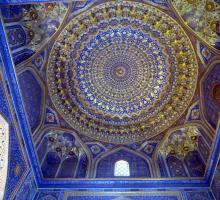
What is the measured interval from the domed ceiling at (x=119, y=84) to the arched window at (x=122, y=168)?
25 centimetres

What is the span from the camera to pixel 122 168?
444 inches

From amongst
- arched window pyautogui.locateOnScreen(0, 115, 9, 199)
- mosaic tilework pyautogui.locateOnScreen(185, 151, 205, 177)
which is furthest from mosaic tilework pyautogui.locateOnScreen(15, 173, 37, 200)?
mosaic tilework pyautogui.locateOnScreen(185, 151, 205, 177)

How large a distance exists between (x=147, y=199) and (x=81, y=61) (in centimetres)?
702

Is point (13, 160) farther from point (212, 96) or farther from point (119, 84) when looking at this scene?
point (212, 96)

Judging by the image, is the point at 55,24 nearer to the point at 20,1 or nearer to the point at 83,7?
the point at 83,7

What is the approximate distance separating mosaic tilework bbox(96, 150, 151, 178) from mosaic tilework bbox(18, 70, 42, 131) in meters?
3.66

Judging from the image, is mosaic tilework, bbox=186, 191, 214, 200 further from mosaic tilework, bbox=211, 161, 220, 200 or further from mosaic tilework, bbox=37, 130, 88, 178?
mosaic tilework, bbox=37, 130, 88, 178

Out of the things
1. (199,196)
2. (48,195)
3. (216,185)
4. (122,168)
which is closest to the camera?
(216,185)

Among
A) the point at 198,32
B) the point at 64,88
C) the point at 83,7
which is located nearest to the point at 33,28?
the point at 83,7

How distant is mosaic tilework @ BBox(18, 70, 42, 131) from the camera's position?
9.55 meters

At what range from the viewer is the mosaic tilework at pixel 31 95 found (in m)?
9.55

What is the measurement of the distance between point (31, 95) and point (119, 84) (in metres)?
4.74

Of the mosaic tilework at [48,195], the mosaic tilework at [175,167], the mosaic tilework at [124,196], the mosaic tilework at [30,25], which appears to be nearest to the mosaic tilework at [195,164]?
the mosaic tilework at [175,167]

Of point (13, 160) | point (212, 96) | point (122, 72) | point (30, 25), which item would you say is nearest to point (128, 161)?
point (122, 72)
